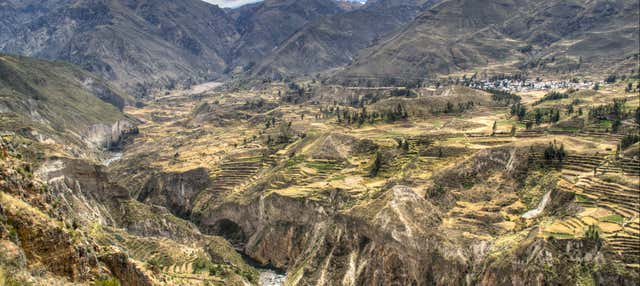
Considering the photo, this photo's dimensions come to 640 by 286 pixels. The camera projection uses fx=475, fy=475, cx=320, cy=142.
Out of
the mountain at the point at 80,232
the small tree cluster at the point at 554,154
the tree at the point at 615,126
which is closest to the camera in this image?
the mountain at the point at 80,232

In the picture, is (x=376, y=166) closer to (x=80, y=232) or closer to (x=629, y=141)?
(x=629, y=141)

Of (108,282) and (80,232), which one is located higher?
(80,232)

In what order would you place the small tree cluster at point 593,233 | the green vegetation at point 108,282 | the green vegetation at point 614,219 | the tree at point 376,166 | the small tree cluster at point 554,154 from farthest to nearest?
1. the tree at point 376,166
2. the small tree cluster at point 554,154
3. the green vegetation at point 614,219
4. the small tree cluster at point 593,233
5. the green vegetation at point 108,282

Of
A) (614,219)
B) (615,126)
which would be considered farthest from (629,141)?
(614,219)

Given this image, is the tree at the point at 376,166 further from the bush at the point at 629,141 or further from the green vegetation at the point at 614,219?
the green vegetation at the point at 614,219

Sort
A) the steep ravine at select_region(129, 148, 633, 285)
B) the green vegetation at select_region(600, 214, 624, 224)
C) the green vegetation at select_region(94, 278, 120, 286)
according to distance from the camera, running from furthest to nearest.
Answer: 1. the green vegetation at select_region(600, 214, 624, 224)
2. the steep ravine at select_region(129, 148, 633, 285)
3. the green vegetation at select_region(94, 278, 120, 286)

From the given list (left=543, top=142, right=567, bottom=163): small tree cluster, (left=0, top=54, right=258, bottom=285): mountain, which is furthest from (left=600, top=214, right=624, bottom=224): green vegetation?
(left=0, top=54, right=258, bottom=285): mountain

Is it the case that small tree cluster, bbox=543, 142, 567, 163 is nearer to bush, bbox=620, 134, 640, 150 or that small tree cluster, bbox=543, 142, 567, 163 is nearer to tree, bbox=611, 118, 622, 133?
bush, bbox=620, 134, 640, 150

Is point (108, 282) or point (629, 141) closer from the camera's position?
point (108, 282)

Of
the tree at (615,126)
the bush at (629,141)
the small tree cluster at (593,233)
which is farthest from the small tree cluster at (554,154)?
the tree at (615,126)

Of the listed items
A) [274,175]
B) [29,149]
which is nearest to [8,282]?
[29,149]

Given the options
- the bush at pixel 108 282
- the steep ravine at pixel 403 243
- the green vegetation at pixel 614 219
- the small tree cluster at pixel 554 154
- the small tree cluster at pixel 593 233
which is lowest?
the steep ravine at pixel 403 243

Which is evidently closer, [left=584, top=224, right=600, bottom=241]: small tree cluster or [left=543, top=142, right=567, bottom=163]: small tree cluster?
[left=584, top=224, right=600, bottom=241]: small tree cluster
